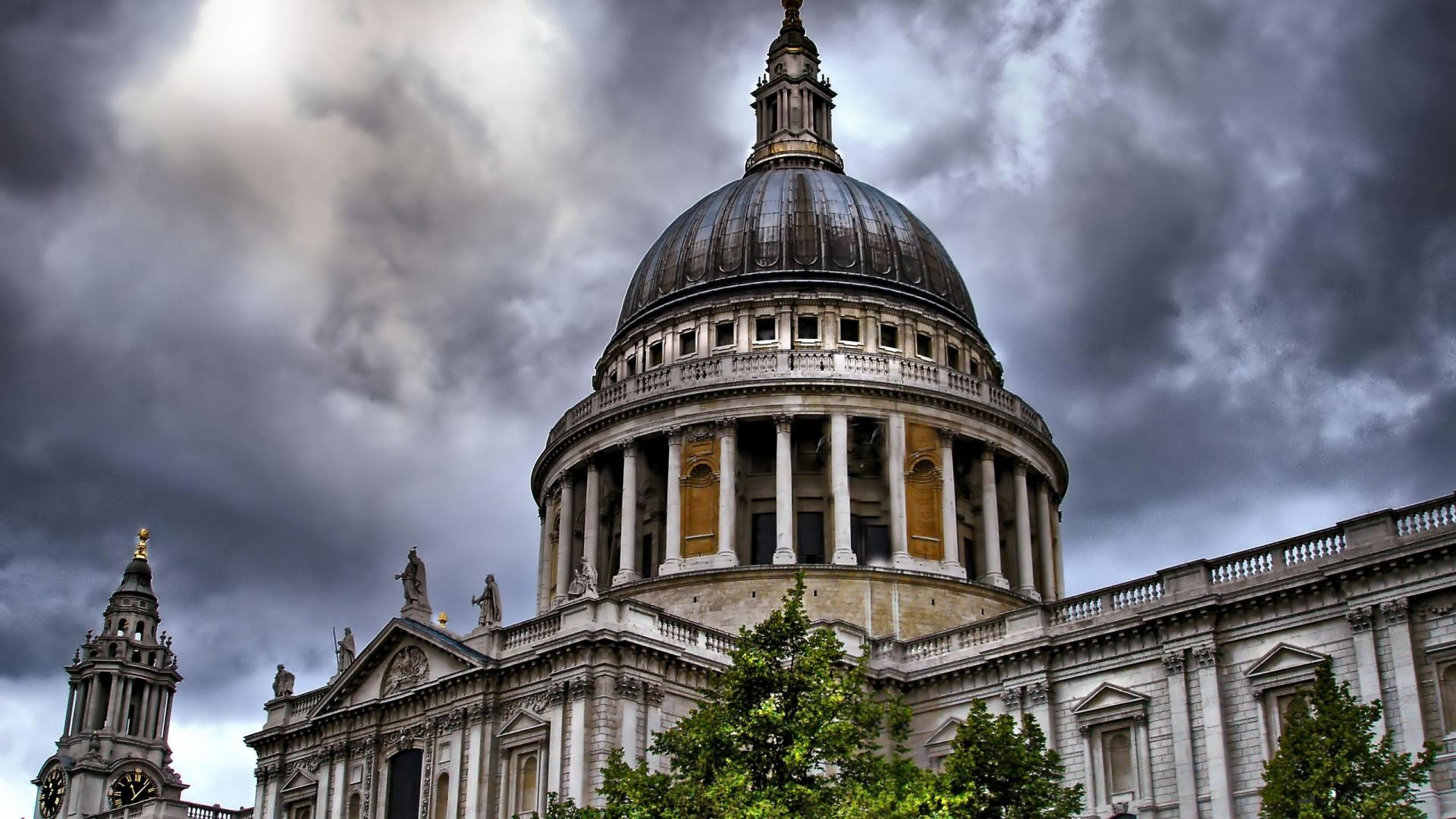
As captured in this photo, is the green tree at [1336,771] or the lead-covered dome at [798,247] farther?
the lead-covered dome at [798,247]

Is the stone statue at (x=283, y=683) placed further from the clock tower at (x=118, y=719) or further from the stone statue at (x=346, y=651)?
the clock tower at (x=118, y=719)

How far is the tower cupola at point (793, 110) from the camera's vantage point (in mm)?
74875

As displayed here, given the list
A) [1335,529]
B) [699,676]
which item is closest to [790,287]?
[699,676]

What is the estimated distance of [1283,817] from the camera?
107 feet

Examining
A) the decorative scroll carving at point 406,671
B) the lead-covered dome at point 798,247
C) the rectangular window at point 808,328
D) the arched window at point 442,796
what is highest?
the lead-covered dome at point 798,247

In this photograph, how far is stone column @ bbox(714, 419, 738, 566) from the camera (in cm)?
5891

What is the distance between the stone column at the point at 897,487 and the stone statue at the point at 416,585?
637 inches

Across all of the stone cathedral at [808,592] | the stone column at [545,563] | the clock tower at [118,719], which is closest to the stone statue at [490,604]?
the stone cathedral at [808,592]

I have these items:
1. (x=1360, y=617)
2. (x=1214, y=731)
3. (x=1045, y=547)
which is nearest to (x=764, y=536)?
(x=1045, y=547)

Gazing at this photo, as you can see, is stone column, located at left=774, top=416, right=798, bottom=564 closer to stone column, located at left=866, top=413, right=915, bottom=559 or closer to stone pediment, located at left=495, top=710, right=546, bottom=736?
stone column, located at left=866, top=413, right=915, bottom=559

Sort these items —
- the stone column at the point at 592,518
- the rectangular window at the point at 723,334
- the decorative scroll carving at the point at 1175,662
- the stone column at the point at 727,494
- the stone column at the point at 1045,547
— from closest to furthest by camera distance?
the decorative scroll carving at the point at 1175,662 < the stone column at the point at 727,494 < the stone column at the point at 592,518 < the stone column at the point at 1045,547 < the rectangular window at the point at 723,334

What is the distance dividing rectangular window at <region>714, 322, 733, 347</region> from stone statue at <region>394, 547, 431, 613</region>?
1720 centimetres

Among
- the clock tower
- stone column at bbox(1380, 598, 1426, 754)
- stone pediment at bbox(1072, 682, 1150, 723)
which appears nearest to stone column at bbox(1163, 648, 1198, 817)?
stone pediment at bbox(1072, 682, 1150, 723)

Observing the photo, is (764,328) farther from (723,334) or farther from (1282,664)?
(1282,664)
